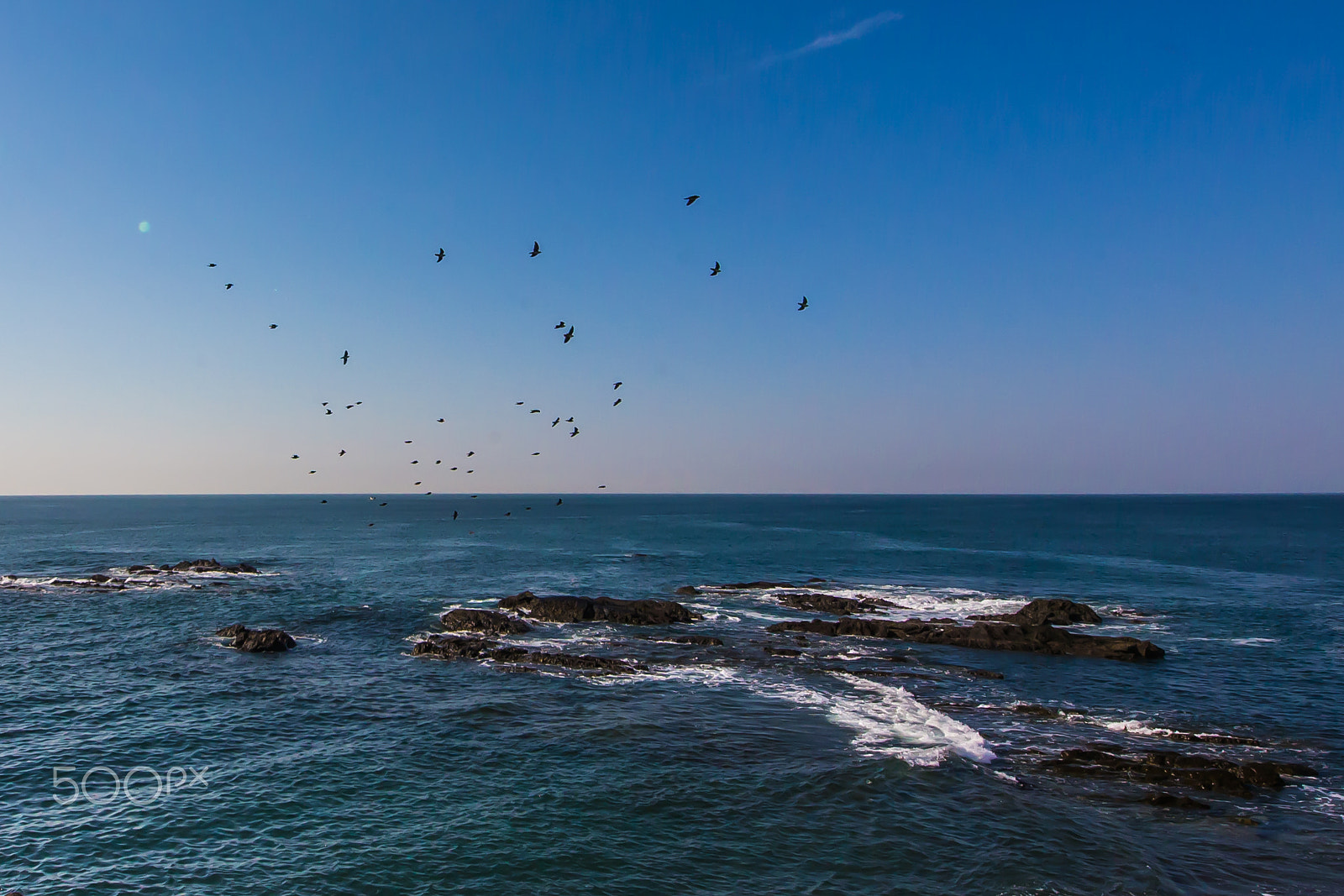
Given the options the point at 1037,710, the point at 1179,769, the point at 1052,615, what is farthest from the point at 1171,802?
the point at 1052,615

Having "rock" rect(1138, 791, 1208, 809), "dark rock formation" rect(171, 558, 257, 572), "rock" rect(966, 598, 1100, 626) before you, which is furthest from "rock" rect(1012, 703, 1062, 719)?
"dark rock formation" rect(171, 558, 257, 572)

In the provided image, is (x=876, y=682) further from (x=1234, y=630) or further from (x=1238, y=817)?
(x=1234, y=630)

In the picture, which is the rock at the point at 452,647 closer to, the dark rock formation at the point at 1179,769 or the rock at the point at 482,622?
the rock at the point at 482,622

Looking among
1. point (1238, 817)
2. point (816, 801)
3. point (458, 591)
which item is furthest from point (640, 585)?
point (1238, 817)

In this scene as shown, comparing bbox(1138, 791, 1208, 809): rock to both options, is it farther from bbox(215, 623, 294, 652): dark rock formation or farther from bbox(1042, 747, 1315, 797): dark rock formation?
bbox(215, 623, 294, 652): dark rock formation

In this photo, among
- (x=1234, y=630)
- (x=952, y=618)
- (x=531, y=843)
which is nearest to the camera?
(x=531, y=843)

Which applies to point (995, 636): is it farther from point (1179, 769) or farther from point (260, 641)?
point (260, 641)

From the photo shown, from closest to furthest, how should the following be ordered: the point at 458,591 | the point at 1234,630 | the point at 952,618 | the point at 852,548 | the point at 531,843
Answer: the point at 531,843, the point at 1234,630, the point at 952,618, the point at 458,591, the point at 852,548
